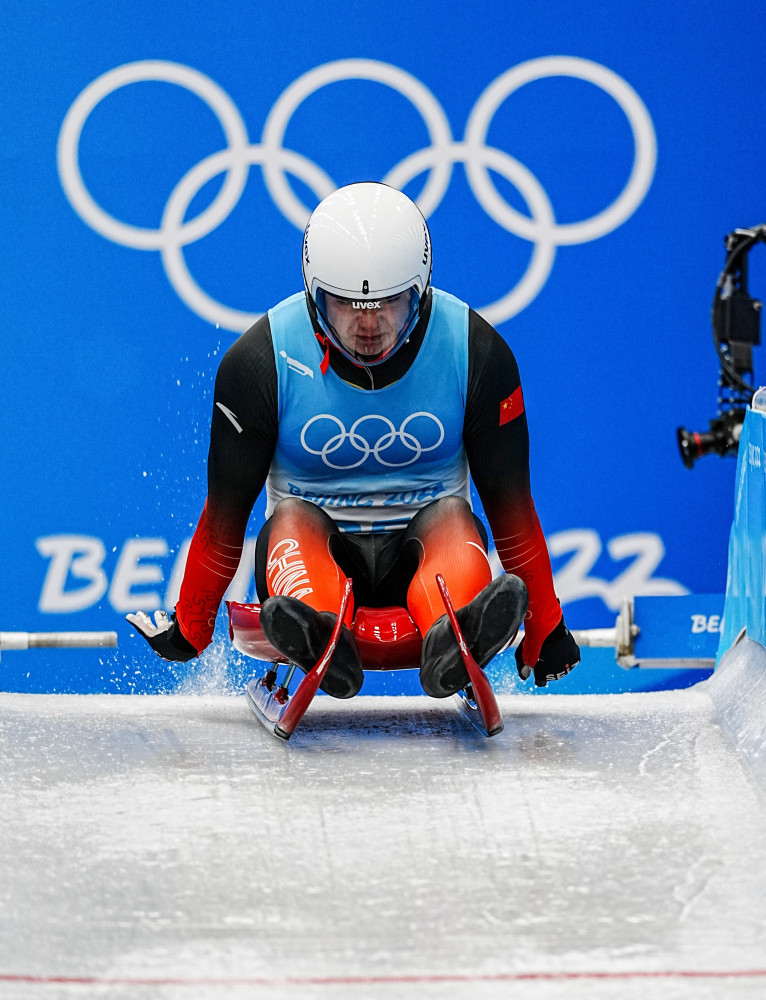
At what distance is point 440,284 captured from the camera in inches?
197

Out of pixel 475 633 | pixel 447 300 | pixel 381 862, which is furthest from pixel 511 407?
pixel 381 862

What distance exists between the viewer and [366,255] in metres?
2.55

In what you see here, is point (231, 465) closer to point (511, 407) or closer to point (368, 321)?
point (368, 321)

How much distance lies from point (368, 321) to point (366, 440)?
31 cm

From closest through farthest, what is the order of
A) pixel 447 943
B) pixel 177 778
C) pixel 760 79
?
pixel 447 943, pixel 177 778, pixel 760 79

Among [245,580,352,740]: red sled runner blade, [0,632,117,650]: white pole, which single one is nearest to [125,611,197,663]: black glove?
[245,580,352,740]: red sled runner blade

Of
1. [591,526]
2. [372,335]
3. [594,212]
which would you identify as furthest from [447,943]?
Result: [594,212]

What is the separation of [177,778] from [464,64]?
357 centimetres

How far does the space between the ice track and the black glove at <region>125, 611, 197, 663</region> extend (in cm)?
27

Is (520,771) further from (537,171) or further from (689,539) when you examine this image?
(537,171)

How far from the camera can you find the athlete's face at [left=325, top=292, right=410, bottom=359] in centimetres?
259

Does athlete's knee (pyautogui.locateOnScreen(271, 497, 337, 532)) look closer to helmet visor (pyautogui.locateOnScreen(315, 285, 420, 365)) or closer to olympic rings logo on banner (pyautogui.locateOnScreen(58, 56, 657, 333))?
helmet visor (pyautogui.locateOnScreen(315, 285, 420, 365))

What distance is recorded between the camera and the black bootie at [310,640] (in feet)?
7.77

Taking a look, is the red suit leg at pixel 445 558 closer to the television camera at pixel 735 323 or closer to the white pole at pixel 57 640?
the white pole at pixel 57 640
